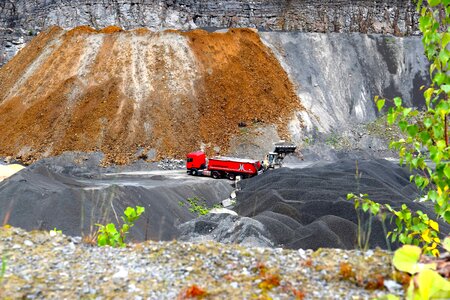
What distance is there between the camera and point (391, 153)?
1528 inches

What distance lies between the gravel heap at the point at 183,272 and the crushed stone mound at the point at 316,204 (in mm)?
4418

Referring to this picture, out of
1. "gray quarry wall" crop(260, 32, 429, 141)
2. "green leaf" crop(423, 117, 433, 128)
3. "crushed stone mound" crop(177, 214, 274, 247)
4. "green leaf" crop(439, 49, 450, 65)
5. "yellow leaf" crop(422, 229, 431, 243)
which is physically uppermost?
"gray quarry wall" crop(260, 32, 429, 141)

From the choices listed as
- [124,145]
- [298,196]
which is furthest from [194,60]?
[298,196]

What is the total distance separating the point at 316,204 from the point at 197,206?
689 cm

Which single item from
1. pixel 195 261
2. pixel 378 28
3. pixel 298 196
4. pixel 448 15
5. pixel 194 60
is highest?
pixel 378 28

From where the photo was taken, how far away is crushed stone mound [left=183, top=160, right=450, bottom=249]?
12953 millimetres

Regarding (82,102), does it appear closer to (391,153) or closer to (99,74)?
(99,74)

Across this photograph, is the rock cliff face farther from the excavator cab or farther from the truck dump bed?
the truck dump bed

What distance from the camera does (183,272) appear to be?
4.09 metres

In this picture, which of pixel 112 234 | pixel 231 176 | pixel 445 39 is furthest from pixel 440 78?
pixel 231 176

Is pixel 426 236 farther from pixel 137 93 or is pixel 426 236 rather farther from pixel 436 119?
pixel 137 93

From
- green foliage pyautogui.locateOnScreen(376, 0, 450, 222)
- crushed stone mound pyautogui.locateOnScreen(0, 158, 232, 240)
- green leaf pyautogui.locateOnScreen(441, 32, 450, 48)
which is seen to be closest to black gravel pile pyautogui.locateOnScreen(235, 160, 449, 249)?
crushed stone mound pyautogui.locateOnScreen(0, 158, 232, 240)

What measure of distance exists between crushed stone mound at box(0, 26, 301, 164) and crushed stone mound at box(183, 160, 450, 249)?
12.2m

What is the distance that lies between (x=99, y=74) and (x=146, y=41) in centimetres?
591
